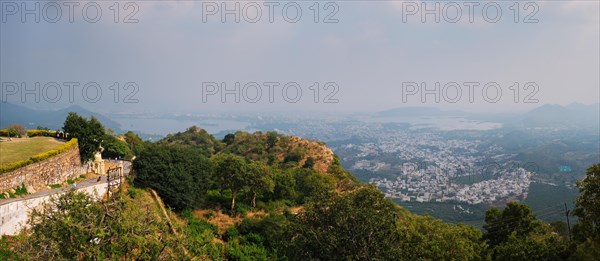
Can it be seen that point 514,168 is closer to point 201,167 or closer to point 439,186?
point 439,186

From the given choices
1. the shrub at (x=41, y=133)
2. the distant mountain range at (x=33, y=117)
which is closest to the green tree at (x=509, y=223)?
the shrub at (x=41, y=133)

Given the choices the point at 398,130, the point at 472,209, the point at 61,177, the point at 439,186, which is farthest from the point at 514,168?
the point at 398,130

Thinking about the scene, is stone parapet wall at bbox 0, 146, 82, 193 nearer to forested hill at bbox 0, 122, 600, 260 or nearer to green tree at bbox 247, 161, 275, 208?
forested hill at bbox 0, 122, 600, 260

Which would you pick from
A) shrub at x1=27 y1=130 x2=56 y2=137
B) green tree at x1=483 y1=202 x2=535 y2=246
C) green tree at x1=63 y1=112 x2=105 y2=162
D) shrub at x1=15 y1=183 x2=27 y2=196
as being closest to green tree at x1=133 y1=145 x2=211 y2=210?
green tree at x1=63 y1=112 x2=105 y2=162

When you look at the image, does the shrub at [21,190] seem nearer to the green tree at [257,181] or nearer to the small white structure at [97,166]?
the small white structure at [97,166]

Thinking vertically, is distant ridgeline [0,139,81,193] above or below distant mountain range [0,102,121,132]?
below

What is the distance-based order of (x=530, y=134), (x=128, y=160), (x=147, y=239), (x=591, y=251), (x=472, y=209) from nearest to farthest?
(x=147, y=239), (x=591, y=251), (x=128, y=160), (x=472, y=209), (x=530, y=134)
